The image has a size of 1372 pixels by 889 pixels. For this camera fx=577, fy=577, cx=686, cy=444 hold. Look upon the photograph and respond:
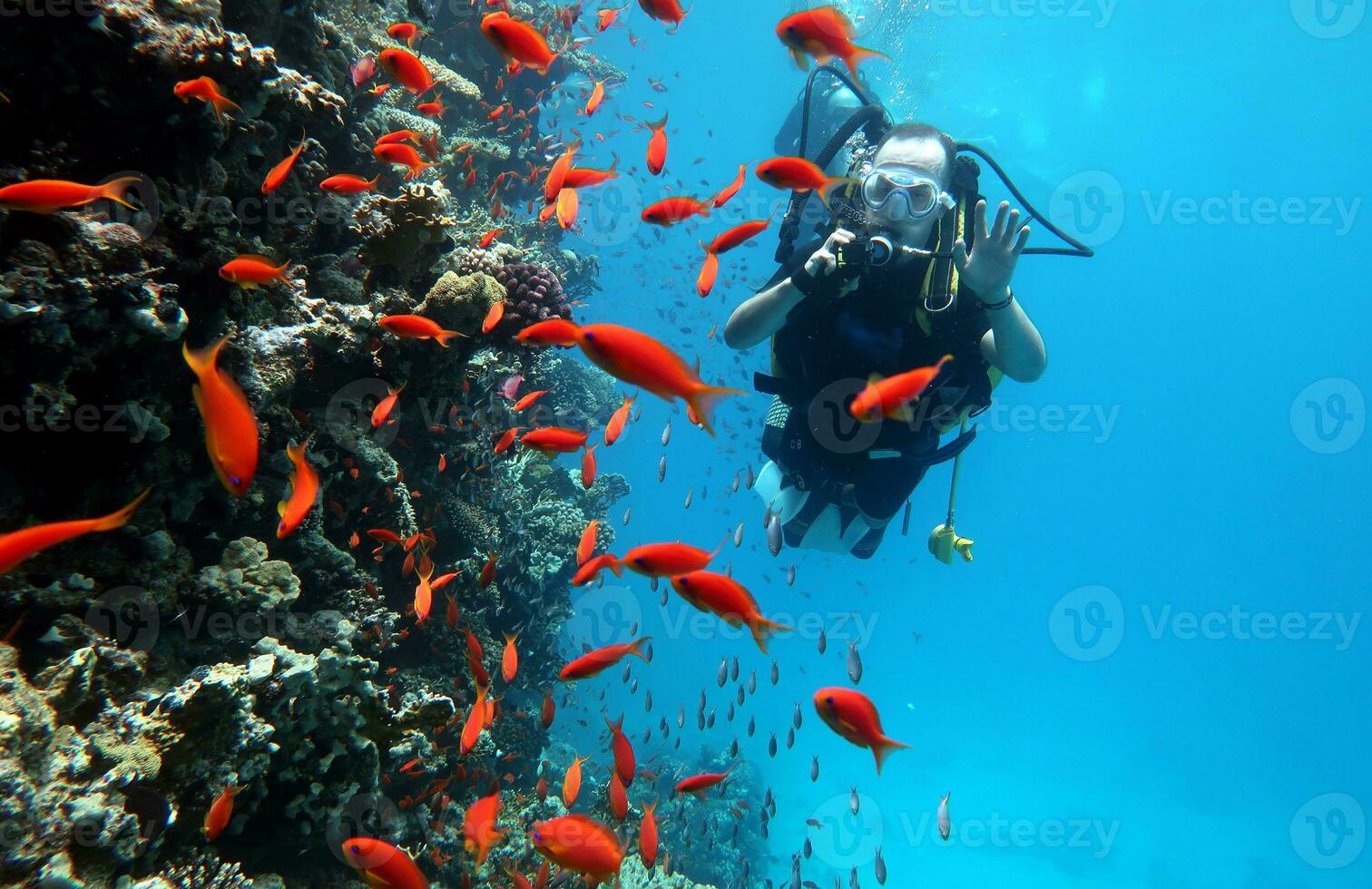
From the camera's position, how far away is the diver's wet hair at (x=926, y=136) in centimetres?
516

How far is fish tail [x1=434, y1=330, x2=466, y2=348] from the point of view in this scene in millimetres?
3438

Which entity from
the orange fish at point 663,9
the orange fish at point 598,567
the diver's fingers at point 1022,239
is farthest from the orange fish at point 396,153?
the diver's fingers at point 1022,239

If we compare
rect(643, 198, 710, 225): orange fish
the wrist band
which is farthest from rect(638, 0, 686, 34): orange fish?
the wrist band

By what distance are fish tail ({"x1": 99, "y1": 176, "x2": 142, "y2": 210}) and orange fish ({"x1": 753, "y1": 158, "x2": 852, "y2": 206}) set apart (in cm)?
316

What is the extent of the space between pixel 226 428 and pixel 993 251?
415 centimetres

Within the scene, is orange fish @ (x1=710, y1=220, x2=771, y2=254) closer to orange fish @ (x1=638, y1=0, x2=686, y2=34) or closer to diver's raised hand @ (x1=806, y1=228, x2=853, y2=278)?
diver's raised hand @ (x1=806, y1=228, x2=853, y2=278)

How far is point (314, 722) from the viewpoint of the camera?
304 centimetres

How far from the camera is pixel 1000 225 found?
3693mm

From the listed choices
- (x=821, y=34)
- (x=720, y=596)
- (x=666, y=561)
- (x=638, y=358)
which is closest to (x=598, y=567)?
(x=666, y=561)

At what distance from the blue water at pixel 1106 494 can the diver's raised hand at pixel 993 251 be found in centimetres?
849

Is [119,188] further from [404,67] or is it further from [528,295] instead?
[404,67]

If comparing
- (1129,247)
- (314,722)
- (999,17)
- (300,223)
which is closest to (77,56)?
(300,223)

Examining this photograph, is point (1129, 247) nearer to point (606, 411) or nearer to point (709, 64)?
point (709, 64)

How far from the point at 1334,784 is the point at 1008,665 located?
32137 millimetres
